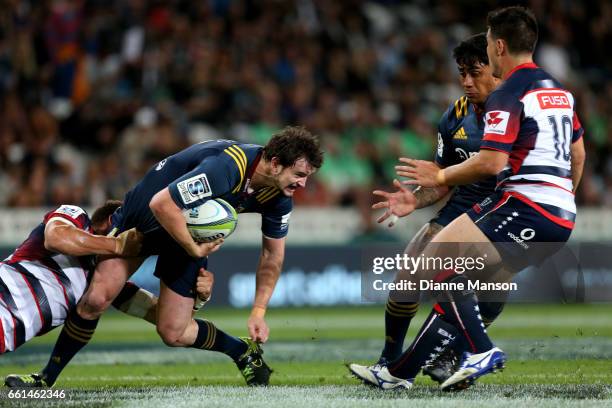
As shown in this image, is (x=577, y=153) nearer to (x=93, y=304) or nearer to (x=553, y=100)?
(x=553, y=100)

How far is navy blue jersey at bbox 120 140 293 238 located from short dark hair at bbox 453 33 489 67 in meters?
1.49

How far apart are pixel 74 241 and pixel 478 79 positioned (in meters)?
2.85

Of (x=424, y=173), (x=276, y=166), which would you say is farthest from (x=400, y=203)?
(x=276, y=166)

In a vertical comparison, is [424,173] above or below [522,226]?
above

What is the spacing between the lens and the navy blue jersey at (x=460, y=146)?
7.04m

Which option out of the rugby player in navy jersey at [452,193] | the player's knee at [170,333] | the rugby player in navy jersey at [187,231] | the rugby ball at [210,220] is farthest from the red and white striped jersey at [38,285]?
the rugby player in navy jersey at [452,193]

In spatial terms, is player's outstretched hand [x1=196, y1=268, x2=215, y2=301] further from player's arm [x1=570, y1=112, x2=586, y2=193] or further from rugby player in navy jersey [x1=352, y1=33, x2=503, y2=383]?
player's arm [x1=570, y1=112, x2=586, y2=193]

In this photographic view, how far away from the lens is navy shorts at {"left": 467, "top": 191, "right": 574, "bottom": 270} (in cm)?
586

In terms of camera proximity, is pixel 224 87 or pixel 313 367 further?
pixel 224 87

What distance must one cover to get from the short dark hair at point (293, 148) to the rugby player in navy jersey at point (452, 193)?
1.75ft

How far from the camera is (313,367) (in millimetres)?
8227

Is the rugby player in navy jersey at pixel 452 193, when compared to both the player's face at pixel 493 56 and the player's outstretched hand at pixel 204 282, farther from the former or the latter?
the player's outstretched hand at pixel 204 282

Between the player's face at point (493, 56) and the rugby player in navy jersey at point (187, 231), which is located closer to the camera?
the player's face at point (493, 56)

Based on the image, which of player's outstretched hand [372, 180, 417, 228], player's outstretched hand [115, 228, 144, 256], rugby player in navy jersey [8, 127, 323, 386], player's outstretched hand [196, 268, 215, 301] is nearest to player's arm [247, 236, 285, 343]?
rugby player in navy jersey [8, 127, 323, 386]
